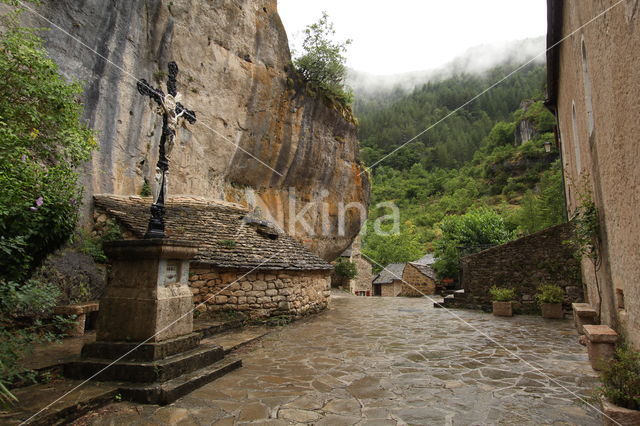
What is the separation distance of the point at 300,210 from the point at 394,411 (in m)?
13.5

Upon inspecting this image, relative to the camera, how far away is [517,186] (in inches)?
2143

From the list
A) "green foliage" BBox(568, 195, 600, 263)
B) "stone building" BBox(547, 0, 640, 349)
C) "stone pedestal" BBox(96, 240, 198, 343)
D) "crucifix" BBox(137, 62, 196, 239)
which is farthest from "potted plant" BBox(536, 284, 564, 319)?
"crucifix" BBox(137, 62, 196, 239)

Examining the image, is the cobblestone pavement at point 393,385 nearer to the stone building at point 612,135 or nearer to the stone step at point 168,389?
the stone step at point 168,389

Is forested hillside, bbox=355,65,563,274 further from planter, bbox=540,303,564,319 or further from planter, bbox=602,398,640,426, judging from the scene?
planter, bbox=602,398,640,426

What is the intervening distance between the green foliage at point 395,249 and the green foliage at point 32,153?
3924cm

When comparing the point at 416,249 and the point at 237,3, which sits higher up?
the point at 237,3

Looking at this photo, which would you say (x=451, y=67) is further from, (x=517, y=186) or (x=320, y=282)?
(x=320, y=282)

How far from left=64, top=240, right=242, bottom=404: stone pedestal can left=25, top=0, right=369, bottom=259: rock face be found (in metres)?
4.21

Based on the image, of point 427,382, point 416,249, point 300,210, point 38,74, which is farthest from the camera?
point 416,249

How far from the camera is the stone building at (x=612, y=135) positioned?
3.41 m

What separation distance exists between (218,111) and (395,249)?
3676cm

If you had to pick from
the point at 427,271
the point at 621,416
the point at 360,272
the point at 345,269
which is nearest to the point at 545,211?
the point at 427,271

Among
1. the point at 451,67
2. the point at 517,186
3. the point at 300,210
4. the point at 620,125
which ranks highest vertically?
the point at 451,67

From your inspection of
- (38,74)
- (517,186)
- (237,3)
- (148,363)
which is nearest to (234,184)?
(237,3)
